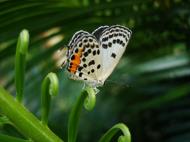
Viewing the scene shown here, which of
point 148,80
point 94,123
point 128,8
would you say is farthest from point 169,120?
point 128,8

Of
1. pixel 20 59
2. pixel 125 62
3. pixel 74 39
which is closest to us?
pixel 20 59

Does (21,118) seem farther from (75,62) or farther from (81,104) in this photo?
(75,62)

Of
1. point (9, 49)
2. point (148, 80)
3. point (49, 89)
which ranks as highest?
point (49, 89)

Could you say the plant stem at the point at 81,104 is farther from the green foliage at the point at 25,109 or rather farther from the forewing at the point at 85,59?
the forewing at the point at 85,59

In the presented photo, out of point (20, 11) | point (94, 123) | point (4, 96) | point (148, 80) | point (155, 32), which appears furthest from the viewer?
point (94, 123)

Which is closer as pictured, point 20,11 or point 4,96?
point 4,96

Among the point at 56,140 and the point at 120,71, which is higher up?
the point at 56,140

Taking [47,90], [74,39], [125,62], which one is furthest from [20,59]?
[125,62]

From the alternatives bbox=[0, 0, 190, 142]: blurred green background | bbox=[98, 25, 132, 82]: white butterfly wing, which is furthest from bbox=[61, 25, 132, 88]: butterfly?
bbox=[0, 0, 190, 142]: blurred green background

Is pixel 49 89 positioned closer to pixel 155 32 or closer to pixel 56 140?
pixel 56 140
